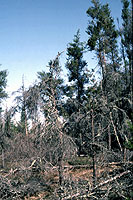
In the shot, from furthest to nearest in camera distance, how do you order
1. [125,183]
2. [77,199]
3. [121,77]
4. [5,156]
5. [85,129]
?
[5,156] < [85,129] < [121,77] < [125,183] < [77,199]

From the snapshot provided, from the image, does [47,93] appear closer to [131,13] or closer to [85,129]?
[85,129]

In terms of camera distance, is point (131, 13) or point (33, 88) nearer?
point (131, 13)

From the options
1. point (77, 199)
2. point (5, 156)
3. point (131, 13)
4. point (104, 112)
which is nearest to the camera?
point (131, 13)

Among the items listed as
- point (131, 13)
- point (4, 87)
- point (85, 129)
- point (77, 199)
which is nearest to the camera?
point (131, 13)

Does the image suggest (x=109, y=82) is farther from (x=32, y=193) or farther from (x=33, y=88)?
(x=32, y=193)

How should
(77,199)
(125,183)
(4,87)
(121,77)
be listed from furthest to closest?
(4,87)
(121,77)
(125,183)
(77,199)

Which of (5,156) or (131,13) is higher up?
(131,13)

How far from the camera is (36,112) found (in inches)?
228

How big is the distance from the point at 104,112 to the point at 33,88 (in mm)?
2121

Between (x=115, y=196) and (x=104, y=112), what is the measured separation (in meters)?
2.31

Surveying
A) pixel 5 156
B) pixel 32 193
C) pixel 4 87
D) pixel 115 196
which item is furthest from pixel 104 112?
pixel 4 87

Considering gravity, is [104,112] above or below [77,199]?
above

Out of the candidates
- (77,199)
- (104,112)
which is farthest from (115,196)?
(104,112)

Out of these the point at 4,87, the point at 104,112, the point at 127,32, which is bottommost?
the point at 104,112
